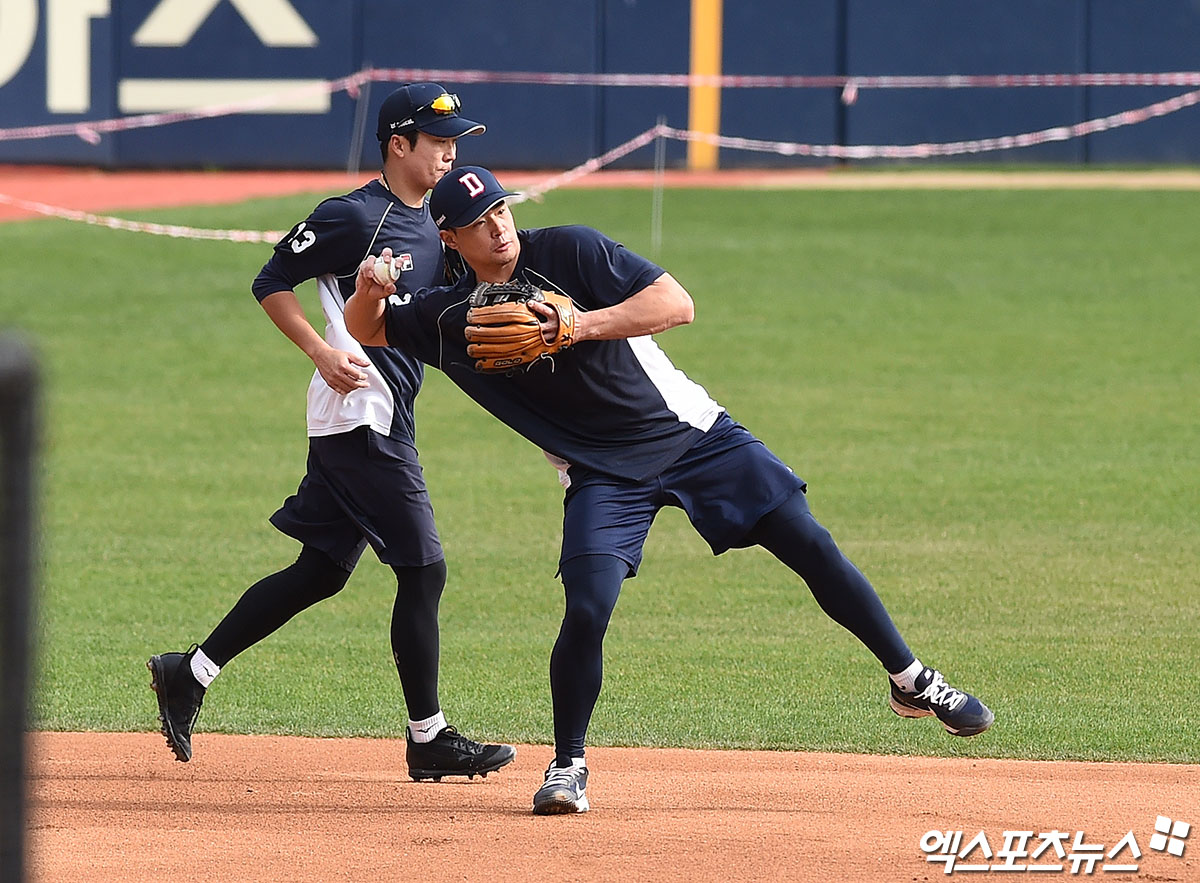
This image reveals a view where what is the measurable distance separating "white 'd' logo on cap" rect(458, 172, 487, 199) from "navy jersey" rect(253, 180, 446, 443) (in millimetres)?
570

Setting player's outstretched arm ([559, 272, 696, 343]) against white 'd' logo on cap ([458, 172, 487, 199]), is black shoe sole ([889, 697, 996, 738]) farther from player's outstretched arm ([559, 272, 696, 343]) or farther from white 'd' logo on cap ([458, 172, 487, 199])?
white 'd' logo on cap ([458, 172, 487, 199])

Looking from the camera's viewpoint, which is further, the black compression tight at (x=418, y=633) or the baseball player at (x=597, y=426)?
the black compression tight at (x=418, y=633)

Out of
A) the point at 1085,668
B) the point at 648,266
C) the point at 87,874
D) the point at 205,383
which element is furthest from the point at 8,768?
the point at 205,383

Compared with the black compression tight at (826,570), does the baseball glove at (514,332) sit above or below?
above

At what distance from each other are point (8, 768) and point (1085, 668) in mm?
6038

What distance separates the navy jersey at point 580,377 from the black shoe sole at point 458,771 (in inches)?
39.0

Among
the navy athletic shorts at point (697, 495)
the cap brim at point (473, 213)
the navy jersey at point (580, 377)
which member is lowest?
the navy athletic shorts at point (697, 495)

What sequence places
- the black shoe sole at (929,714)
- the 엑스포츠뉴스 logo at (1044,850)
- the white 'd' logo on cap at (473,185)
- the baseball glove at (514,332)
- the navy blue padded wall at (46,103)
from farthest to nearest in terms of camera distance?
the navy blue padded wall at (46,103) → the black shoe sole at (929,714) → the white 'd' logo on cap at (473,185) → the baseball glove at (514,332) → the 엑스포츠뉴스 logo at (1044,850)

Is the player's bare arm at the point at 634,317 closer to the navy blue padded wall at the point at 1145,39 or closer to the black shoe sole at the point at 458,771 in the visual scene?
the black shoe sole at the point at 458,771

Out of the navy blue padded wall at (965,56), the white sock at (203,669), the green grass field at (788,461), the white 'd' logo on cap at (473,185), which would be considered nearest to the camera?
the white 'd' logo on cap at (473,185)

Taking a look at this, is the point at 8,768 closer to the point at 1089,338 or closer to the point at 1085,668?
the point at 1085,668

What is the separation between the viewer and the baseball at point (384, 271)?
5.22 metres

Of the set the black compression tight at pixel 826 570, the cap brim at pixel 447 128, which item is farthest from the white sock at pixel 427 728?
the cap brim at pixel 447 128

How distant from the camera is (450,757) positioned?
5691mm
